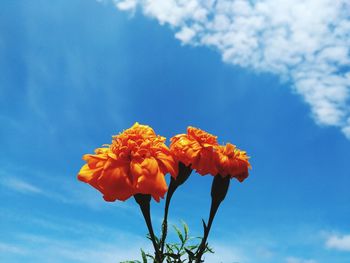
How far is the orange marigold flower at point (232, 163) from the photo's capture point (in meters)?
3.38

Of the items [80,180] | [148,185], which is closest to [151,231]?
[148,185]

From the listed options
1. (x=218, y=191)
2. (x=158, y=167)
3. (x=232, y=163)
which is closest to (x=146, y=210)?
(x=158, y=167)

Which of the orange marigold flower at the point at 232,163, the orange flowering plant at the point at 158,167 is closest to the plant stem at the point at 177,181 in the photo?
the orange flowering plant at the point at 158,167

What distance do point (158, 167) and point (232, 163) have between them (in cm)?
58

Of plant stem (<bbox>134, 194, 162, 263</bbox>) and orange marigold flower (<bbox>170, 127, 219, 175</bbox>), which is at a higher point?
orange marigold flower (<bbox>170, 127, 219, 175</bbox>)

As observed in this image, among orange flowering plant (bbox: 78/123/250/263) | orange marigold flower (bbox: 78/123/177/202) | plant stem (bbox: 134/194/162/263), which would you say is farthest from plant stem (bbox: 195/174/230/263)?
plant stem (bbox: 134/194/162/263)

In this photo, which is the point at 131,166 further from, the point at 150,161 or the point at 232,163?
the point at 232,163

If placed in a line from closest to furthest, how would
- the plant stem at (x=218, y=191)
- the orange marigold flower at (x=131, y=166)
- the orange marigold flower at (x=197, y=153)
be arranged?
the orange marigold flower at (x=131, y=166), the orange marigold flower at (x=197, y=153), the plant stem at (x=218, y=191)

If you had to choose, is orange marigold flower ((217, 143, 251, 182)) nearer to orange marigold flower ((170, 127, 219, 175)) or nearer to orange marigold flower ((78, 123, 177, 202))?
orange marigold flower ((170, 127, 219, 175))

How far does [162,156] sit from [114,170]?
0.35 meters

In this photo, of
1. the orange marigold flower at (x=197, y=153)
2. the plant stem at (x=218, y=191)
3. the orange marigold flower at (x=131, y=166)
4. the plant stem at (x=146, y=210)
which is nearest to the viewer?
the orange marigold flower at (x=131, y=166)

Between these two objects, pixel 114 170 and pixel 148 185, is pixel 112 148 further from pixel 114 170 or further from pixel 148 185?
pixel 148 185

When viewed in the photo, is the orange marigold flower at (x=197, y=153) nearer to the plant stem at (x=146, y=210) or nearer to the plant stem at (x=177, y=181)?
the plant stem at (x=177, y=181)

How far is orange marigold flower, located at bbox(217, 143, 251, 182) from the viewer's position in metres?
3.38
